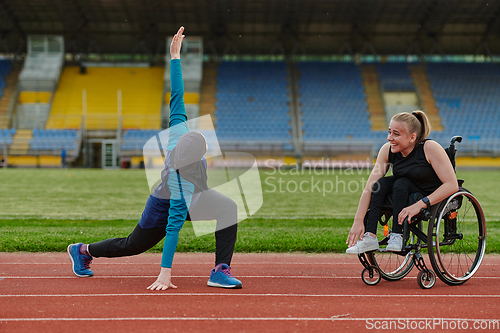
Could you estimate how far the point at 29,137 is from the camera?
30.0 meters

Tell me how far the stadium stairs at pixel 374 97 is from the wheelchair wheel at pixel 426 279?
93.3ft

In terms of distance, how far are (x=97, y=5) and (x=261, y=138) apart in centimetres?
1463

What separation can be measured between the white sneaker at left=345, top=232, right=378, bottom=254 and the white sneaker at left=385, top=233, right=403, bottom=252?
0.41 feet

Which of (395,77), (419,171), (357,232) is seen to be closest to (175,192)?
(357,232)

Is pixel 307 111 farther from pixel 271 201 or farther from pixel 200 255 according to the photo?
pixel 200 255

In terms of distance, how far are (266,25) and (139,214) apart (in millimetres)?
28242

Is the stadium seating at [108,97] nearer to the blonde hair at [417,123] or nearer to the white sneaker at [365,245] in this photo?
the blonde hair at [417,123]

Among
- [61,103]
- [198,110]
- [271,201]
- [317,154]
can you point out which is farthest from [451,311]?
[61,103]

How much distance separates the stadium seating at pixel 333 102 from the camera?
103ft

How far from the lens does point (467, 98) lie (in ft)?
112

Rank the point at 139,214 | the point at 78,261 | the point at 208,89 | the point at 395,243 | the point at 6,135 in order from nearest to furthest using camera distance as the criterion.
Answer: the point at 395,243
the point at 78,261
the point at 139,214
the point at 6,135
the point at 208,89

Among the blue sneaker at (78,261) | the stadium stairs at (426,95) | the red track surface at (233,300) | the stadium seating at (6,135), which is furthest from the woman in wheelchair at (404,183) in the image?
the stadium seating at (6,135)

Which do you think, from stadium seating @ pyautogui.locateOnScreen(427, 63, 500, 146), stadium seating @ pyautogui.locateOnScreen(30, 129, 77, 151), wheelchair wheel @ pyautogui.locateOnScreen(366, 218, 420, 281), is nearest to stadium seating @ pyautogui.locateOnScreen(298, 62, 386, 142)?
stadium seating @ pyautogui.locateOnScreen(427, 63, 500, 146)

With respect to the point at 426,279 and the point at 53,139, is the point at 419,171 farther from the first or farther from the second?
the point at 53,139
